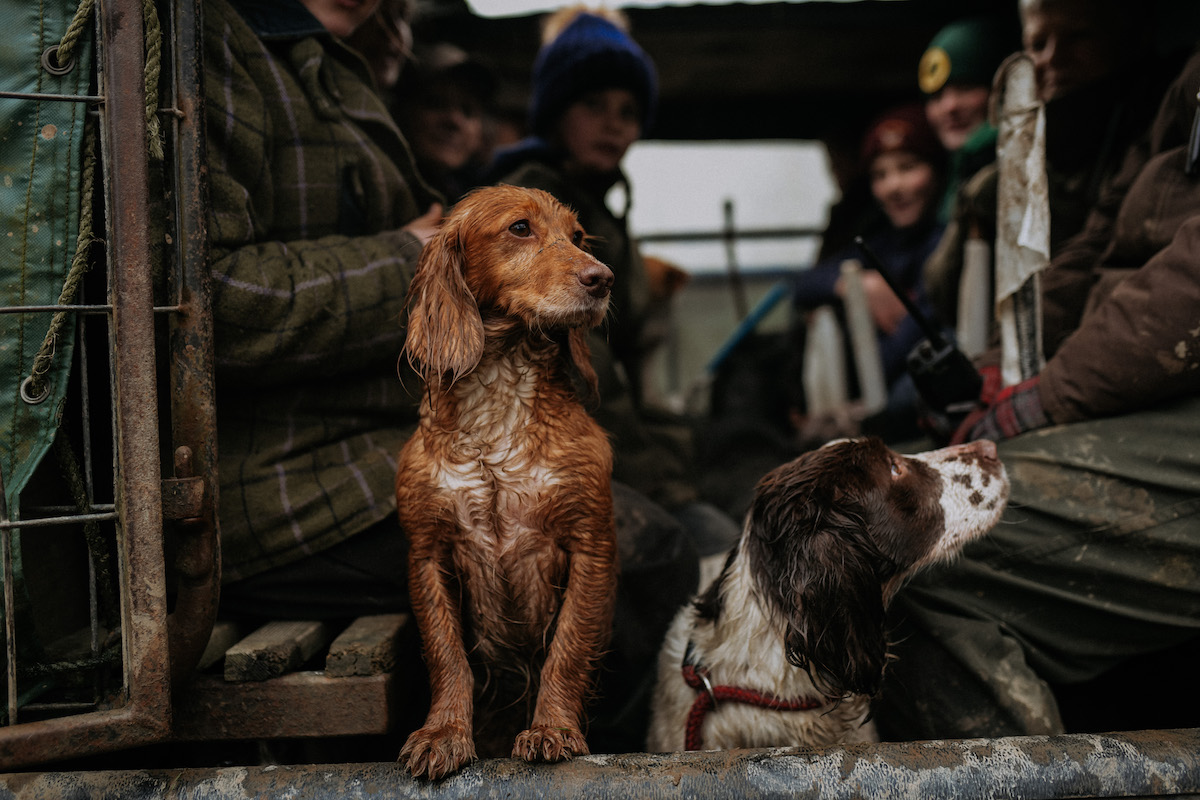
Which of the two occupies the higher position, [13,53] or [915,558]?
[13,53]

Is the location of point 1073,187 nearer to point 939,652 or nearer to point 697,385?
point 939,652

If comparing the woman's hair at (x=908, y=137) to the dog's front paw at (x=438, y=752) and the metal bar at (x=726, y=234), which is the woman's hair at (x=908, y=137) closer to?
the metal bar at (x=726, y=234)

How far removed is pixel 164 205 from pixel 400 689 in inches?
44.8

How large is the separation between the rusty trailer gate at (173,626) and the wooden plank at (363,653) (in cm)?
22

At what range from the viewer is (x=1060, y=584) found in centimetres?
183

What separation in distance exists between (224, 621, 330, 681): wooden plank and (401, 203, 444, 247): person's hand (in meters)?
0.97

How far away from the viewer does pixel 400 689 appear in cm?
168

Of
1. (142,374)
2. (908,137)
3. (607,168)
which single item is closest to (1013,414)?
(607,168)

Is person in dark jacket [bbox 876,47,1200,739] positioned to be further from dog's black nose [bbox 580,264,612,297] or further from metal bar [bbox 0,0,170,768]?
metal bar [bbox 0,0,170,768]

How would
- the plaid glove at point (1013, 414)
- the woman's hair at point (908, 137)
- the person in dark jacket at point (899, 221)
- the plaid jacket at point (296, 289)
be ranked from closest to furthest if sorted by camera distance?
the plaid jacket at point (296, 289) → the plaid glove at point (1013, 414) → the person in dark jacket at point (899, 221) → the woman's hair at point (908, 137)

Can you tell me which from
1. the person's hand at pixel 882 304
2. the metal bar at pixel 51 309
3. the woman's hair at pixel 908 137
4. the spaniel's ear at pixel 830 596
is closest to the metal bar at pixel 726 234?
the woman's hair at pixel 908 137

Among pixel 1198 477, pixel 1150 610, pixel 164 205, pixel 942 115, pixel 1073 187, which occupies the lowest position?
pixel 1150 610

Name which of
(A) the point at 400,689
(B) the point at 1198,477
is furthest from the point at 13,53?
(B) the point at 1198,477

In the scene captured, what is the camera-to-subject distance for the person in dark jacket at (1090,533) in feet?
5.74
